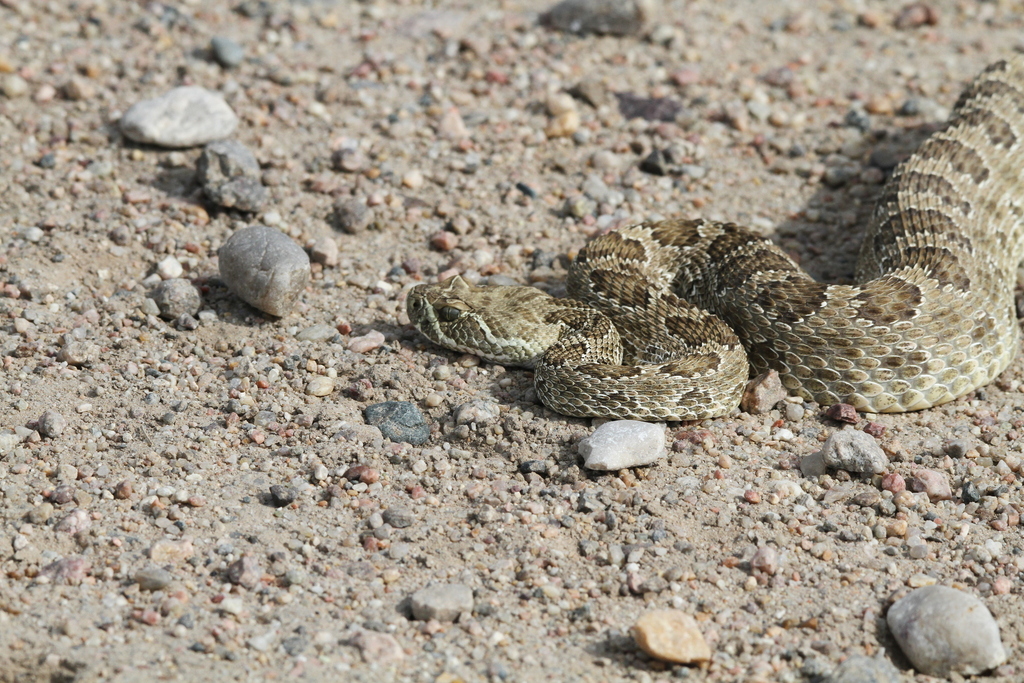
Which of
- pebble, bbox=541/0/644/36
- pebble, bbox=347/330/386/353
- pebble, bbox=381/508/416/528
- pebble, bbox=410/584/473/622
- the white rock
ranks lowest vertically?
the white rock

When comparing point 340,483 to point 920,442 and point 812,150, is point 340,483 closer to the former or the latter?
point 920,442

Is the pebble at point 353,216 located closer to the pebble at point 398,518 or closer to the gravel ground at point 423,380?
the gravel ground at point 423,380

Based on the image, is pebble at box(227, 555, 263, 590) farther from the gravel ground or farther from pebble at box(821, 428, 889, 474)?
pebble at box(821, 428, 889, 474)

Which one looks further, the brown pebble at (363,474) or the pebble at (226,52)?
the pebble at (226,52)

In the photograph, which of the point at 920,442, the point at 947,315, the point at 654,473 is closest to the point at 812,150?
the point at 947,315

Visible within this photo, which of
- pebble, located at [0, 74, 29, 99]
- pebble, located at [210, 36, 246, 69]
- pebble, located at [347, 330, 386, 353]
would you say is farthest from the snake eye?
pebble, located at [0, 74, 29, 99]

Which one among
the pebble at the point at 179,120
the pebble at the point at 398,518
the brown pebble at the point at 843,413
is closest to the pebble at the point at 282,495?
the pebble at the point at 398,518

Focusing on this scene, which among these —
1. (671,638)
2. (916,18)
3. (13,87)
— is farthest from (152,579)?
(916,18)
